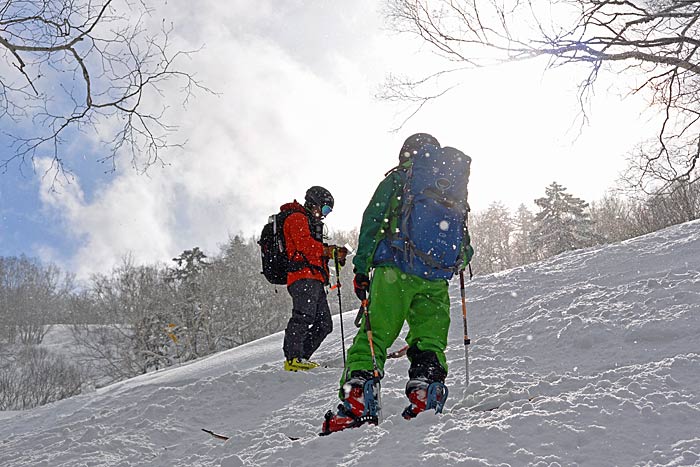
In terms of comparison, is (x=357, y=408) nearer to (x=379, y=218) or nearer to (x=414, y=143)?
(x=379, y=218)

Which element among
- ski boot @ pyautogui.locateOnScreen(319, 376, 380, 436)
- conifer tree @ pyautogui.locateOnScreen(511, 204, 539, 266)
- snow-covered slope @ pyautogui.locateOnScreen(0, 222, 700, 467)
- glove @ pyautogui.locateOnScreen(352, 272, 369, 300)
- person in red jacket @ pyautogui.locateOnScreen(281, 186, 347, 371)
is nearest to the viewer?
snow-covered slope @ pyautogui.locateOnScreen(0, 222, 700, 467)

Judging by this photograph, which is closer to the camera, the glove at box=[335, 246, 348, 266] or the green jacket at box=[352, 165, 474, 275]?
the green jacket at box=[352, 165, 474, 275]

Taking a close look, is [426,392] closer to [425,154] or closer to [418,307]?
[418,307]

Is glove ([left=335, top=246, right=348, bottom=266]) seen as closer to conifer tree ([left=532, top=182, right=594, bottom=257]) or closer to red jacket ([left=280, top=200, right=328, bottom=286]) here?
red jacket ([left=280, top=200, right=328, bottom=286])

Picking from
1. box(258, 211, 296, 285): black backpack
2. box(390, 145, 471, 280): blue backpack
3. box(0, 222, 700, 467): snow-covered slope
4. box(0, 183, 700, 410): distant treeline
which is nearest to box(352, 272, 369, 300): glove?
→ box(390, 145, 471, 280): blue backpack

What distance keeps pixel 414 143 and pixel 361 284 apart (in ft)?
3.53

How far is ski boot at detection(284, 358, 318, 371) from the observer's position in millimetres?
4672

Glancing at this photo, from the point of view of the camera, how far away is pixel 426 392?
8.81 ft

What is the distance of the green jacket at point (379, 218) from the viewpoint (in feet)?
10.2

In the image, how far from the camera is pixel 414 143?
10.9 feet

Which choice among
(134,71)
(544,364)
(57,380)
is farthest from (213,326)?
(544,364)

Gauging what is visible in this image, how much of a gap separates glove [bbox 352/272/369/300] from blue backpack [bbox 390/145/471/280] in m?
0.24

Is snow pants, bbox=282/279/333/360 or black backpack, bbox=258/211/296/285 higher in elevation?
black backpack, bbox=258/211/296/285

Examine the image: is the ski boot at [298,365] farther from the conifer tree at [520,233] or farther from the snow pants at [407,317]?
the conifer tree at [520,233]
